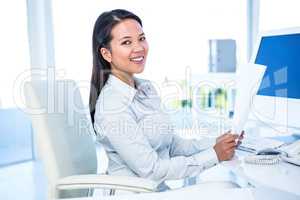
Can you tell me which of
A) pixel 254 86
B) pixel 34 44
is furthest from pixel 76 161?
pixel 34 44

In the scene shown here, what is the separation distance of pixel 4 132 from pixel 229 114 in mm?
2390

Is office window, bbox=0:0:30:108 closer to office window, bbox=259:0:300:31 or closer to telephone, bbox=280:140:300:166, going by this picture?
office window, bbox=259:0:300:31

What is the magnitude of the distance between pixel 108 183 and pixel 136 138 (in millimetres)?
182

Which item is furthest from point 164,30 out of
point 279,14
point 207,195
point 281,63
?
point 207,195

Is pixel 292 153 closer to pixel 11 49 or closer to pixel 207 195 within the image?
pixel 207 195

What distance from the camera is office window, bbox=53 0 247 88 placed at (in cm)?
321

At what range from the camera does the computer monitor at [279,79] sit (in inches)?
53.7

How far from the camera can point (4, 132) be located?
3471 millimetres

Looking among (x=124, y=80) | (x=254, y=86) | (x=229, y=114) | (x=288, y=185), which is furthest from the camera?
(x=229, y=114)

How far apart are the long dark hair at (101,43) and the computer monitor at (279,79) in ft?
1.96

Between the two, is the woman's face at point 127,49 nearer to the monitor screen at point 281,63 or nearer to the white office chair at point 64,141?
the white office chair at point 64,141

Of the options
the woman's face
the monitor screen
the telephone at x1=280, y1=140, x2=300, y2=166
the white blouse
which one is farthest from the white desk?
the woman's face

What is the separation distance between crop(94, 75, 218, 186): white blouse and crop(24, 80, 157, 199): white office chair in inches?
3.6

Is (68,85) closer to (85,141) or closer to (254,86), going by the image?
(85,141)
